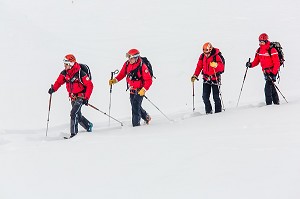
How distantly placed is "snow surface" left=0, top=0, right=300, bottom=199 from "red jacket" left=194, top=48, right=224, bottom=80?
1.02m

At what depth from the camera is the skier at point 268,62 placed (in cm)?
970

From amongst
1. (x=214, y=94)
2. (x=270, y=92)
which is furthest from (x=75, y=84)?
(x=270, y=92)

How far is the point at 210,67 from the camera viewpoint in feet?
32.7

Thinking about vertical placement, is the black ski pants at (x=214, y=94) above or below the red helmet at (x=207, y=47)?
below

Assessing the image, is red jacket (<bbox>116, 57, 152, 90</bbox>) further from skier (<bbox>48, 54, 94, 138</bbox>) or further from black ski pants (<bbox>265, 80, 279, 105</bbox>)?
black ski pants (<bbox>265, 80, 279, 105</bbox>)

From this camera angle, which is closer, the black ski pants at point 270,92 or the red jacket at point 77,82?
the red jacket at point 77,82

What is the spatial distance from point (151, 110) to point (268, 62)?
154 inches

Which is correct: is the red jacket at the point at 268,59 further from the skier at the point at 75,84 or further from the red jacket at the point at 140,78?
the skier at the point at 75,84

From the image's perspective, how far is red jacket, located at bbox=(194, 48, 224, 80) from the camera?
973 cm

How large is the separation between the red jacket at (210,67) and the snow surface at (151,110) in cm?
102

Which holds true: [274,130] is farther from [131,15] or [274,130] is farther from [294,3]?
[294,3]

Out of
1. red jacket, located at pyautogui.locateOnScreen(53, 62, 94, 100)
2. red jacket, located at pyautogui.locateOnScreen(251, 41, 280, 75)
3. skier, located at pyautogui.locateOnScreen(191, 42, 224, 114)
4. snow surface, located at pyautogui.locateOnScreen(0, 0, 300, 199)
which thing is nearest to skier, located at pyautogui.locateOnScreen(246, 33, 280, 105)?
red jacket, located at pyautogui.locateOnScreen(251, 41, 280, 75)

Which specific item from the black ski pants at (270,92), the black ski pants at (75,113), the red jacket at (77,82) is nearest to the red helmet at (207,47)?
the black ski pants at (270,92)

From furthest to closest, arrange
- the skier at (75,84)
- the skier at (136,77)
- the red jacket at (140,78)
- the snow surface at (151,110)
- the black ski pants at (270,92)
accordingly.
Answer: the black ski pants at (270,92) → the red jacket at (140,78) → the skier at (136,77) → the skier at (75,84) → the snow surface at (151,110)
